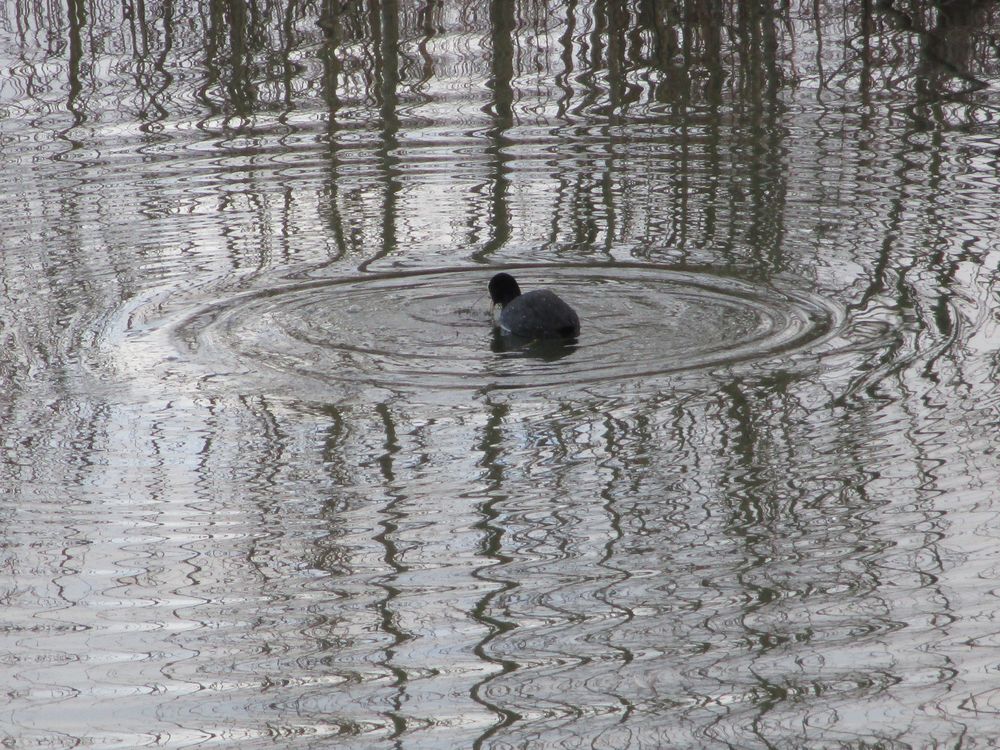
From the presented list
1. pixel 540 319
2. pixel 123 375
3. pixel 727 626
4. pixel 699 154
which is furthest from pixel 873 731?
pixel 699 154

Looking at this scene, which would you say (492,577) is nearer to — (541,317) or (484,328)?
(541,317)

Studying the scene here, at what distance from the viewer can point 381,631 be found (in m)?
5.91

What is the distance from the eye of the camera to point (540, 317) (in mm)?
8969

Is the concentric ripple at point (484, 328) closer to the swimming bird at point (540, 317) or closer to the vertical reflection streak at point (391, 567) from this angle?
the swimming bird at point (540, 317)

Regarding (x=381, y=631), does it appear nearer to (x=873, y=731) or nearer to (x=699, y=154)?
(x=873, y=731)

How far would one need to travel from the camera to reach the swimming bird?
8977 millimetres

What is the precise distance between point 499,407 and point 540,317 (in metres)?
0.95

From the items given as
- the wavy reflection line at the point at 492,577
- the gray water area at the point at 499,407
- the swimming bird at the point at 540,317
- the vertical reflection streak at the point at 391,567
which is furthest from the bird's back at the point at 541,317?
the vertical reflection streak at the point at 391,567

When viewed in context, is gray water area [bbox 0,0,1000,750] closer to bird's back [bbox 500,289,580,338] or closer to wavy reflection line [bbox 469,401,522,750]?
wavy reflection line [bbox 469,401,522,750]

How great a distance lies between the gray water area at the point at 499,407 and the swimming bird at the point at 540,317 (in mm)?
134

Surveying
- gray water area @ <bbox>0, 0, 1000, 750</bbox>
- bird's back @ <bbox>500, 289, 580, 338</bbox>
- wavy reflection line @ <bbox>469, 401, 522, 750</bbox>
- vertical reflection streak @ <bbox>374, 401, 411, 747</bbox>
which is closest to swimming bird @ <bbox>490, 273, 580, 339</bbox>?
bird's back @ <bbox>500, 289, 580, 338</bbox>

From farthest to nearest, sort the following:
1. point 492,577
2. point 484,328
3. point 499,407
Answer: point 484,328
point 499,407
point 492,577

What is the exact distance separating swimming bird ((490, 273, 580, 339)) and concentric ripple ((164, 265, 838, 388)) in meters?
0.09

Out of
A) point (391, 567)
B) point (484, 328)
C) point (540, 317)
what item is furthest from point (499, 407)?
point (391, 567)
